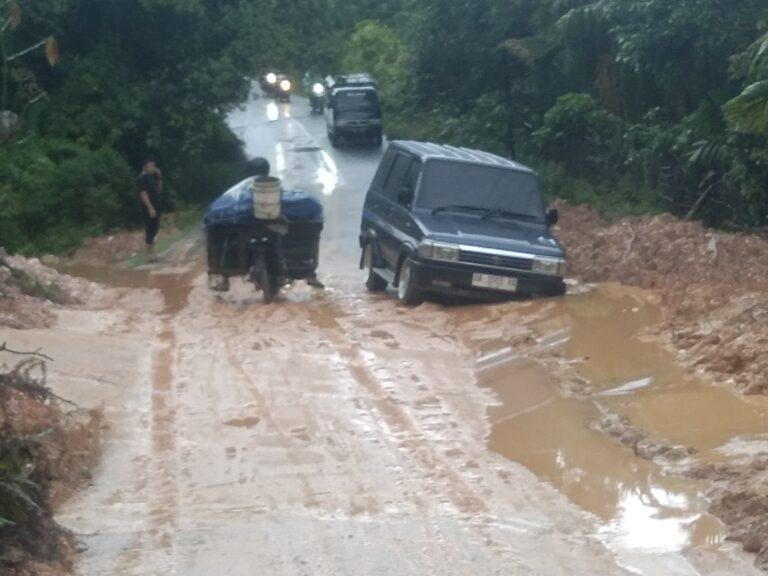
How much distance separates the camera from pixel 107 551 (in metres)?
7.34

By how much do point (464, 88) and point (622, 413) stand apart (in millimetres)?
26003

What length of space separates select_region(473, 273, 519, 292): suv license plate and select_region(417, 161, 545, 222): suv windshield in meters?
1.25

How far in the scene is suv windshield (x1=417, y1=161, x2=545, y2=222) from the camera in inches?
650

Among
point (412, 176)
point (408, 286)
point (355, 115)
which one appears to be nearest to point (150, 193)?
point (412, 176)

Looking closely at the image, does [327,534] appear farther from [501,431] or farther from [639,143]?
[639,143]

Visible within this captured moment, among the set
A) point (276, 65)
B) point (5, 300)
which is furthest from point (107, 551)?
point (276, 65)

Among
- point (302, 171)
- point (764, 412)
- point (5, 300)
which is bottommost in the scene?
point (302, 171)

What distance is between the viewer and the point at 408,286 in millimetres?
15820

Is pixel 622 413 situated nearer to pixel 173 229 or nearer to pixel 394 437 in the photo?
pixel 394 437

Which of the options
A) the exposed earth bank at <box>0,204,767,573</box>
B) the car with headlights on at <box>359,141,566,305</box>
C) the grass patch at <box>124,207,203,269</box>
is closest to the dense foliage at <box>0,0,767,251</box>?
the grass patch at <box>124,207,203,269</box>

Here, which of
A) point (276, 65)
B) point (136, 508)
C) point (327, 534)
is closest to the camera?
point (327, 534)

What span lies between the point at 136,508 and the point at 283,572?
1.62 meters

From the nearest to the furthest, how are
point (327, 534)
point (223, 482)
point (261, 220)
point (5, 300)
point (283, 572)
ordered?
point (283, 572) < point (327, 534) < point (223, 482) < point (5, 300) < point (261, 220)

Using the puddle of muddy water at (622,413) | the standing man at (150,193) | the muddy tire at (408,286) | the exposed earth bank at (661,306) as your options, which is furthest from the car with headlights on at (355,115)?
the puddle of muddy water at (622,413)
